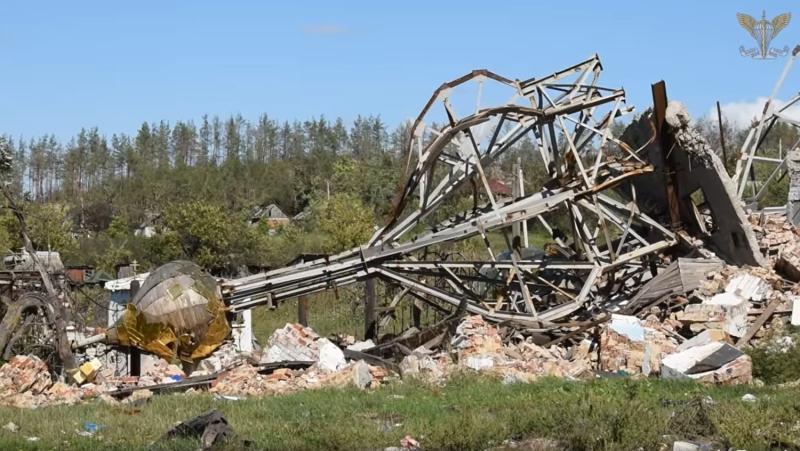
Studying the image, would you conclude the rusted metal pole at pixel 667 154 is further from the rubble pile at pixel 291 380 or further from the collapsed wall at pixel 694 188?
the rubble pile at pixel 291 380

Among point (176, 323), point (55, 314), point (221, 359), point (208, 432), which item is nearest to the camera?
point (208, 432)

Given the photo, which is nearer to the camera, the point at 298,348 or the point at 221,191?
the point at 298,348

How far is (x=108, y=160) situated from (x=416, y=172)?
10223cm

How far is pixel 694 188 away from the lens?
17891mm

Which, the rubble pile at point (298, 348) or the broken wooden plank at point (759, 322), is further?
the rubble pile at point (298, 348)


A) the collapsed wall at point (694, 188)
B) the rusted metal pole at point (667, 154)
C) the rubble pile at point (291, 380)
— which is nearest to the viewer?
the rubble pile at point (291, 380)

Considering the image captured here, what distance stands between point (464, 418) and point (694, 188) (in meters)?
9.87

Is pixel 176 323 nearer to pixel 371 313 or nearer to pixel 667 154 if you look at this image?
pixel 371 313

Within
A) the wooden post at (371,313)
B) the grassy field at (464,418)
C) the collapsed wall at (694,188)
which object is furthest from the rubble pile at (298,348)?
the collapsed wall at (694,188)

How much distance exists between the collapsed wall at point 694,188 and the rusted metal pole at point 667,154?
41 millimetres

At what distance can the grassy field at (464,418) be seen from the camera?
29.0 feet

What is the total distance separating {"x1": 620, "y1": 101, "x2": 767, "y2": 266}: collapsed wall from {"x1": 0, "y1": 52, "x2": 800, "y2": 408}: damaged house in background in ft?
0.08

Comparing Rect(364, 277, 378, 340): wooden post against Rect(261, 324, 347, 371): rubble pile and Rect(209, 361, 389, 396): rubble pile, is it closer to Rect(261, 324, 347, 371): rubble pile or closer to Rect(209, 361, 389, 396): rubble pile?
Rect(261, 324, 347, 371): rubble pile

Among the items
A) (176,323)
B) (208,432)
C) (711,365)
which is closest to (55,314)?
(176,323)
